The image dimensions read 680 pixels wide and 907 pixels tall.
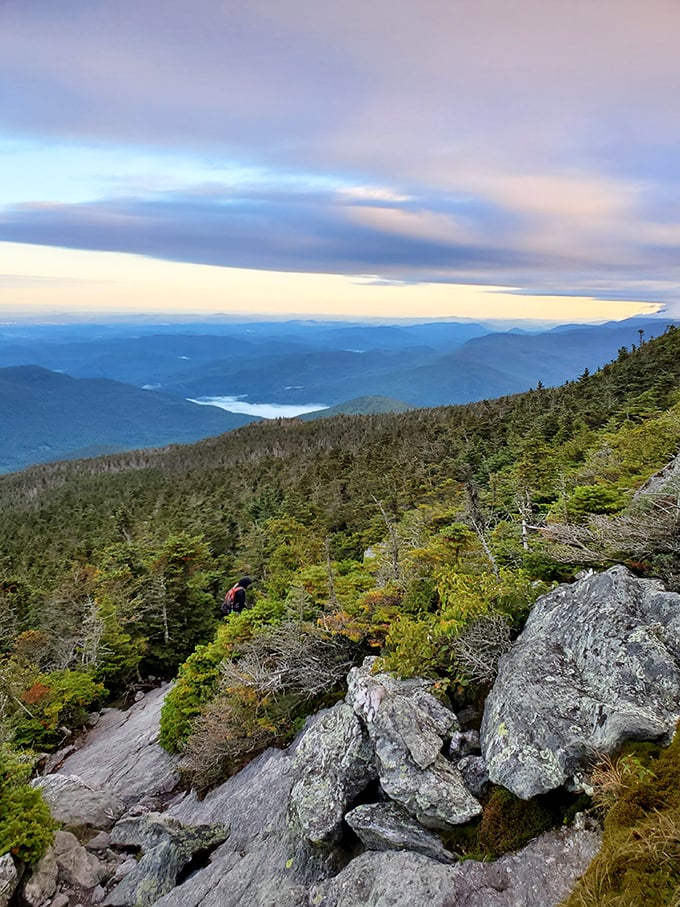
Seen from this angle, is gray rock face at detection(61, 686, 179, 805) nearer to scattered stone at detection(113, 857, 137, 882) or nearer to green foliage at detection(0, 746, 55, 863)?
scattered stone at detection(113, 857, 137, 882)

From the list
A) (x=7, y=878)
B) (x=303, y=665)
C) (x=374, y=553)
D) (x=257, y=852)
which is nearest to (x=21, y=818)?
(x=7, y=878)

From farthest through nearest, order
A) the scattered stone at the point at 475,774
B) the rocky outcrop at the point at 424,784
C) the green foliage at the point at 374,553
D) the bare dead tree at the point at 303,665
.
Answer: the bare dead tree at the point at 303,665
the green foliage at the point at 374,553
the scattered stone at the point at 475,774
the rocky outcrop at the point at 424,784

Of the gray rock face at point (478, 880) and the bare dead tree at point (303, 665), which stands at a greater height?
the gray rock face at point (478, 880)

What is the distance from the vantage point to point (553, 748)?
573 centimetres

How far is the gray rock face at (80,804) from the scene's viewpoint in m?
10.3

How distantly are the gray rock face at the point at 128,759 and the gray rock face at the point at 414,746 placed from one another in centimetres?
754

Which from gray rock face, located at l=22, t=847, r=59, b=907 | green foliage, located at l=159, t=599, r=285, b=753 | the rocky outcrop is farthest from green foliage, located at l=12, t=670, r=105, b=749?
the rocky outcrop

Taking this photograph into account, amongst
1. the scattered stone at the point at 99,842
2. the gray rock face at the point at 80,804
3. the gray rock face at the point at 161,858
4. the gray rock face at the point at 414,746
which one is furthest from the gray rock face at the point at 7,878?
the gray rock face at the point at 414,746

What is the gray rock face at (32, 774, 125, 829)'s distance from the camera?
10344 mm

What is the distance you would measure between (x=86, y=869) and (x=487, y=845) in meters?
7.82

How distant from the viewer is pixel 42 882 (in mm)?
8297

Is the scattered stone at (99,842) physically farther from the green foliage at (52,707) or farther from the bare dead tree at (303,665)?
the green foliage at (52,707)

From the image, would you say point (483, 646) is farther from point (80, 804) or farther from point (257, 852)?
point (80, 804)

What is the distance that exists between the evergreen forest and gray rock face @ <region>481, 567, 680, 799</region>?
90 cm
